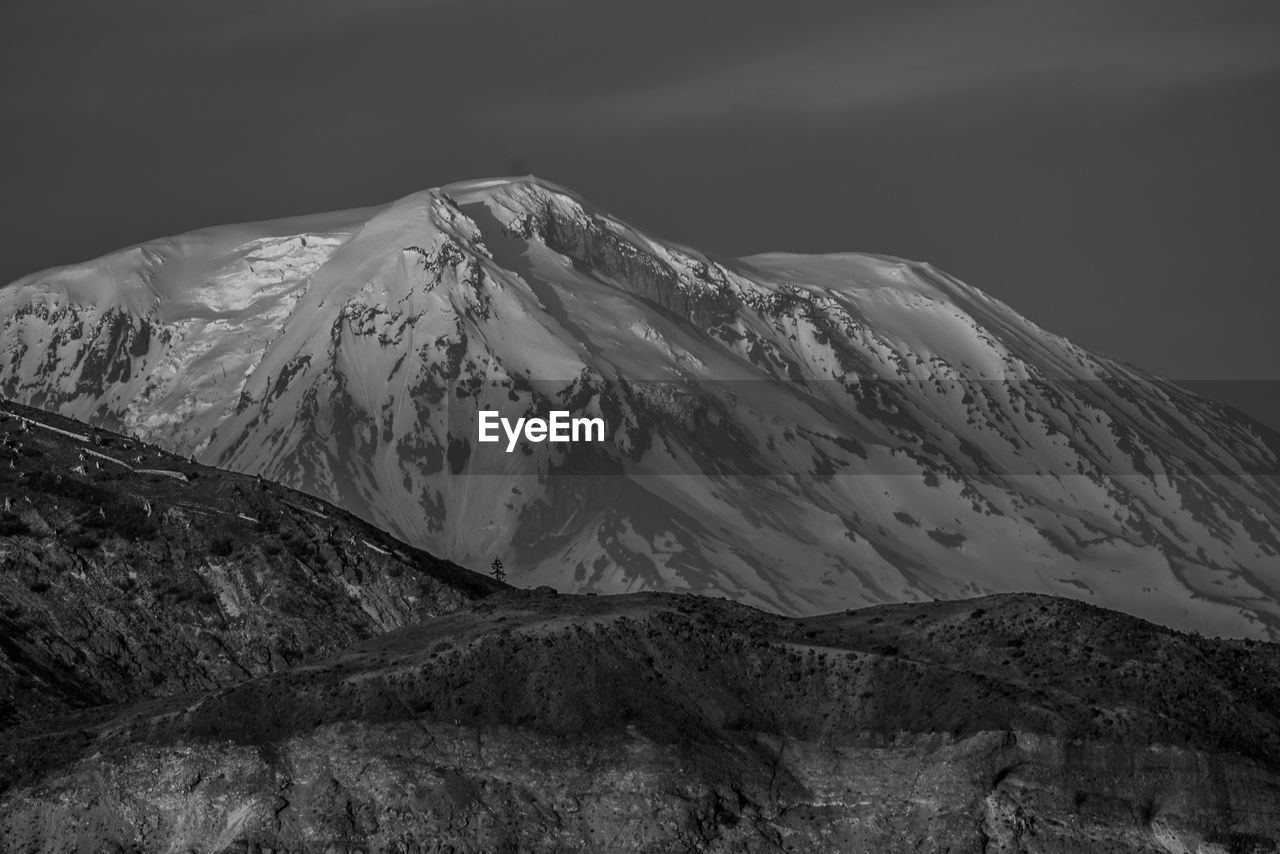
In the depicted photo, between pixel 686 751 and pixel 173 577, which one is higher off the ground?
pixel 686 751

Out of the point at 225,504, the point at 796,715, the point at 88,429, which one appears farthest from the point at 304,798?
the point at 88,429

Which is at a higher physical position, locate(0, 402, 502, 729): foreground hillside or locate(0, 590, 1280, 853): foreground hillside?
locate(0, 590, 1280, 853): foreground hillside

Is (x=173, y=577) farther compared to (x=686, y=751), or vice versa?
(x=173, y=577)

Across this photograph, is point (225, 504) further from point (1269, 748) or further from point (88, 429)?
point (1269, 748)

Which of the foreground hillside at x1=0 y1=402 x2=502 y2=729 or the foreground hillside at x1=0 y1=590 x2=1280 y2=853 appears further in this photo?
the foreground hillside at x1=0 y1=402 x2=502 y2=729

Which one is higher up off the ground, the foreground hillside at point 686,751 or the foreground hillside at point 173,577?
the foreground hillside at point 686,751

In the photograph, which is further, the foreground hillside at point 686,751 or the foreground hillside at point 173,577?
the foreground hillside at point 173,577
